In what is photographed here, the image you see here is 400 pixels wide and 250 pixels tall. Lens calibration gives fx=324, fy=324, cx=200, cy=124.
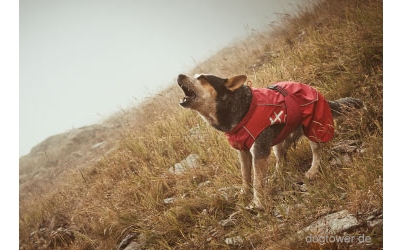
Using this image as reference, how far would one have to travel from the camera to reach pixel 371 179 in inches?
105

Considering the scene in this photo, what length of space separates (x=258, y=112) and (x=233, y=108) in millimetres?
241

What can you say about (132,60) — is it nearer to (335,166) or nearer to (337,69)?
(337,69)

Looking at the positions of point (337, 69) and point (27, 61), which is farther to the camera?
point (27, 61)

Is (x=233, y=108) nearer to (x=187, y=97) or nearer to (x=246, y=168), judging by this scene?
(x=187, y=97)

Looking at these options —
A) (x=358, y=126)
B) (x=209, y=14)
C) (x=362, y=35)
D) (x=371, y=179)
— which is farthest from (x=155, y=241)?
(x=362, y=35)

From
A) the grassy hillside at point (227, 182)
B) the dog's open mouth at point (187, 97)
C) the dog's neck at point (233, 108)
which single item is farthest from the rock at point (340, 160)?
the dog's open mouth at point (187, 97)

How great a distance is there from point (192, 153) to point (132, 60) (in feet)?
8.08

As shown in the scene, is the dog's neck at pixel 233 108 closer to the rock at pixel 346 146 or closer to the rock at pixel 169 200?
the rock at pixel 346 146

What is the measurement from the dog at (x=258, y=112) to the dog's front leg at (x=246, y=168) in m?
0.06

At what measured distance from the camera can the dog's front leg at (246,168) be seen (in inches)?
132

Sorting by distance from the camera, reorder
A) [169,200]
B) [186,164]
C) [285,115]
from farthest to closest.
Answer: [186,164] < [169,200] < [285,115]

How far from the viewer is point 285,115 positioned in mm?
3156

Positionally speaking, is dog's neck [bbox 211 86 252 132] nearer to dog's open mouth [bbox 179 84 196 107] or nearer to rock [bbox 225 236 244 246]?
dog's open mouth [bbox 179 84 196 107]

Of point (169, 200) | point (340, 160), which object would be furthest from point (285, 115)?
point (169, 200)
